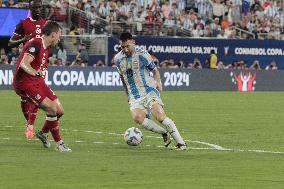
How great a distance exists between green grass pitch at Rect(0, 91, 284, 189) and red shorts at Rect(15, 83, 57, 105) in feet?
2.76

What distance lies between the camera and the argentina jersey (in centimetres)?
1781

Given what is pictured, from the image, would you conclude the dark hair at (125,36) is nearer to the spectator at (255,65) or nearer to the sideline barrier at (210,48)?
the sideline barrier at (210,48)

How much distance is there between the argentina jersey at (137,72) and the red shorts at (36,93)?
65.0 inches

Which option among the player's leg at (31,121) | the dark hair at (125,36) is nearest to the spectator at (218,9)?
the player's leg at (31,121)

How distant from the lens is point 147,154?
15.9 meters

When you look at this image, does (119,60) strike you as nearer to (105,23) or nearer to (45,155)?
(45,155)

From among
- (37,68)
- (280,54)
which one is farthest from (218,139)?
(280,54)

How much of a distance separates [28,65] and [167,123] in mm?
2593

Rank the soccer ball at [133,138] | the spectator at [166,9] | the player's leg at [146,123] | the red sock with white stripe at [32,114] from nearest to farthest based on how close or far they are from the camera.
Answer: the soccer ball at [133,138] → the player's leg at [146,123] → the red sock with white stripe at [32,114] → the spectator at [166,9]

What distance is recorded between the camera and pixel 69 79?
135 feet

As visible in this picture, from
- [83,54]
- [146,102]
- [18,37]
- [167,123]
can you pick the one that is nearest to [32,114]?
[18,37]

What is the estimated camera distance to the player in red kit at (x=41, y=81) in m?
16.3

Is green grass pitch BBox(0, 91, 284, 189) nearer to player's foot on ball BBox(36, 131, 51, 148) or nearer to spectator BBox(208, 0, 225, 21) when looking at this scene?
player's foot on ball BBox(36, 131, 51, 148)

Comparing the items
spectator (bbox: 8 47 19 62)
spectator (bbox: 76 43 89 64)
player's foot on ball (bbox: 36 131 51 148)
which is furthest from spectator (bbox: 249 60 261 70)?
player's foot on ball (bbox: 36 131 51 148)
